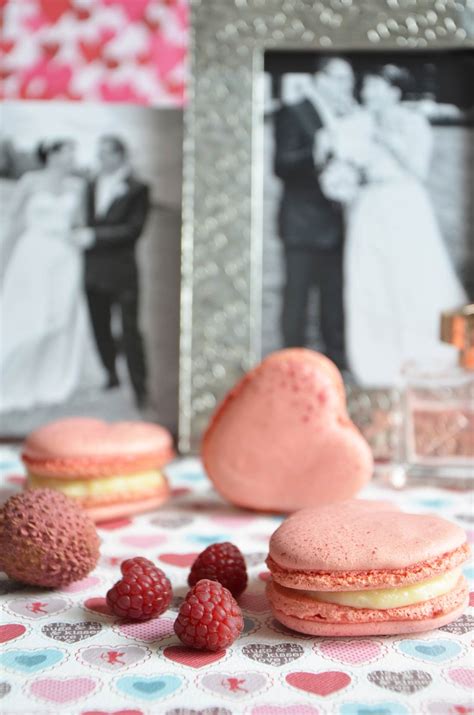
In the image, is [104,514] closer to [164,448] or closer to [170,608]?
[164,448]

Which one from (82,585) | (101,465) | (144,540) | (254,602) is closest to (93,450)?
(101,465)

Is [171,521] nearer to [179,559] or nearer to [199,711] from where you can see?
[179,559]

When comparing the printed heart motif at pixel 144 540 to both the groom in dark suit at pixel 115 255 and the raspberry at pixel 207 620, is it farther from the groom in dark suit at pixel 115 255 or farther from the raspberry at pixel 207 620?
the groom in dark suit at pixel 115 255

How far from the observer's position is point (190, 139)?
1.52 metres

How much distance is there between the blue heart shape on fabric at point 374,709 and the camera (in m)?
0.67

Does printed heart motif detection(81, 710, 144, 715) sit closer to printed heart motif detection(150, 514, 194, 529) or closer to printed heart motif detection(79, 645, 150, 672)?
printed heart motif detection(79, 645, 150, 672)

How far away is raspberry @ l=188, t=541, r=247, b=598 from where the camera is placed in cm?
89

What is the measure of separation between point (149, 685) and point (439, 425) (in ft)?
2.51

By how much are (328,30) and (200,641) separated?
108 centimetres

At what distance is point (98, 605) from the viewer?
89cm

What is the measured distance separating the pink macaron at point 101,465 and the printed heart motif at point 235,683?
17.5 inches

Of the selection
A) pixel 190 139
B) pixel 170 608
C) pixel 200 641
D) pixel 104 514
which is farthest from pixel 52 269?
pixel 200 641

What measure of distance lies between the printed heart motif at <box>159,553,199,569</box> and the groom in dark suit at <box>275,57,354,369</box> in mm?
591

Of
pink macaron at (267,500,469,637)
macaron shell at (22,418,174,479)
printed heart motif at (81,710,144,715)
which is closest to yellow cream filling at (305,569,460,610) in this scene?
pink macaron at (267,500,469,637)
